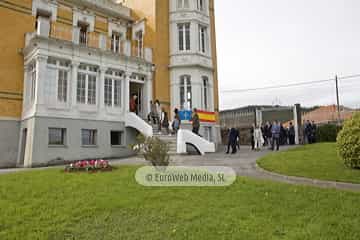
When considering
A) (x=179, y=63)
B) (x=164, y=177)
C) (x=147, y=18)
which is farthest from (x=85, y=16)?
(x=164, y=177)

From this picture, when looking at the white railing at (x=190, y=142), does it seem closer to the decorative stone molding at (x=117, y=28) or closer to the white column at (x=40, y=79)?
the white column at (x=40, y=79)

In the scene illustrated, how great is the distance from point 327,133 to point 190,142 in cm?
1338

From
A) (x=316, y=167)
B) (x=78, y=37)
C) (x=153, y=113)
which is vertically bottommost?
(x=316, y=167)

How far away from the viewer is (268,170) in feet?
31.8

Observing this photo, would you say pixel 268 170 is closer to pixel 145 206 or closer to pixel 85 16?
pixel 145 206

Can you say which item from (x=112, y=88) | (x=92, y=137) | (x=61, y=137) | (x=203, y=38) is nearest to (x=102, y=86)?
(x=112, y=88)

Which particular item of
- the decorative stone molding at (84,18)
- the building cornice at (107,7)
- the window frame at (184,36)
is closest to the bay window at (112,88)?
the decorative stone molding at (84,18)

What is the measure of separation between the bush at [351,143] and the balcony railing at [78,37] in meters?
13.6

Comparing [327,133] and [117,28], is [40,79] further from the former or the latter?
[327,133]

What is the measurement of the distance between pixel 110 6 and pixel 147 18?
114 inches

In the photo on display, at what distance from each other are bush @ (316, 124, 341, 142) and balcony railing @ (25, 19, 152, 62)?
14.8m

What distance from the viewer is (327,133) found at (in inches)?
902

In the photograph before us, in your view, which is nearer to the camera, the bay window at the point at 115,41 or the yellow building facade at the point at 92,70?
the yellow building facade at the point at 92,70

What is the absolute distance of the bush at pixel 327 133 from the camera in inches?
895
